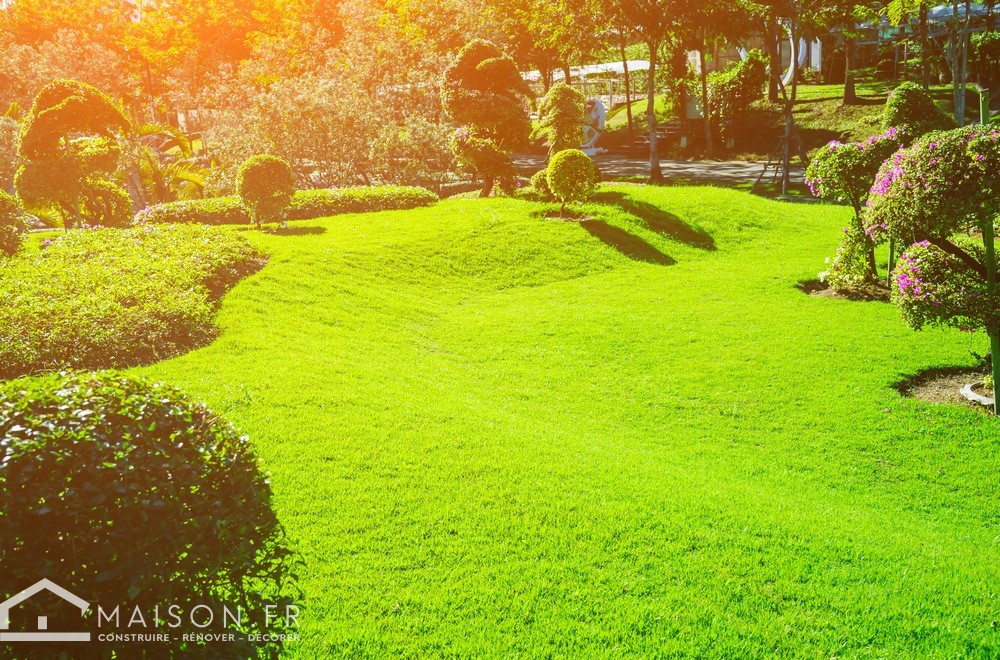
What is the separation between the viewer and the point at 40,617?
12.1 feet

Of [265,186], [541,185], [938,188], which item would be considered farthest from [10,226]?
[938,188]

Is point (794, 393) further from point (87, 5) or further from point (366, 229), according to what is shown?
point (87, 5)

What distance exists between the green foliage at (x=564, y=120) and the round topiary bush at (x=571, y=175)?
2.42 metres

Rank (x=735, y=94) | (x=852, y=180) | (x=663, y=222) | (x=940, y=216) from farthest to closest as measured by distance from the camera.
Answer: (x=735, y=94) → (x=663, y=222) → (x=852, y=180) → (x=940, y=216)

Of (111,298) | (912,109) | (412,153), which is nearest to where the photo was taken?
(111,298)

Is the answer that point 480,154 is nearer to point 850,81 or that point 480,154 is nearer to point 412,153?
point 412,153

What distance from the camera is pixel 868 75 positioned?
46.0 meters

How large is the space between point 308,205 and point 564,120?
834 centimetres

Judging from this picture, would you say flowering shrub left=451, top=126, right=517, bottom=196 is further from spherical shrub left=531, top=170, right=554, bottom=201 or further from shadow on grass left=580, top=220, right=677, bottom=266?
shadow on grass left=580, top=220, right=677, bottom=266

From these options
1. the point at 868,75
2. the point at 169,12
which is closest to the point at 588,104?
the point at 868,75

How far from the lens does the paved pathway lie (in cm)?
3188

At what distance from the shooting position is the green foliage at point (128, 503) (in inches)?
146

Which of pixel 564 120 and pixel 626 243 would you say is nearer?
pixel 626 243

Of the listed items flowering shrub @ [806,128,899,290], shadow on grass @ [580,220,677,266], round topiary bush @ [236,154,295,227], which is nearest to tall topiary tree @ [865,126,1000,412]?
flowering shrub @ [806,128,899,290]
